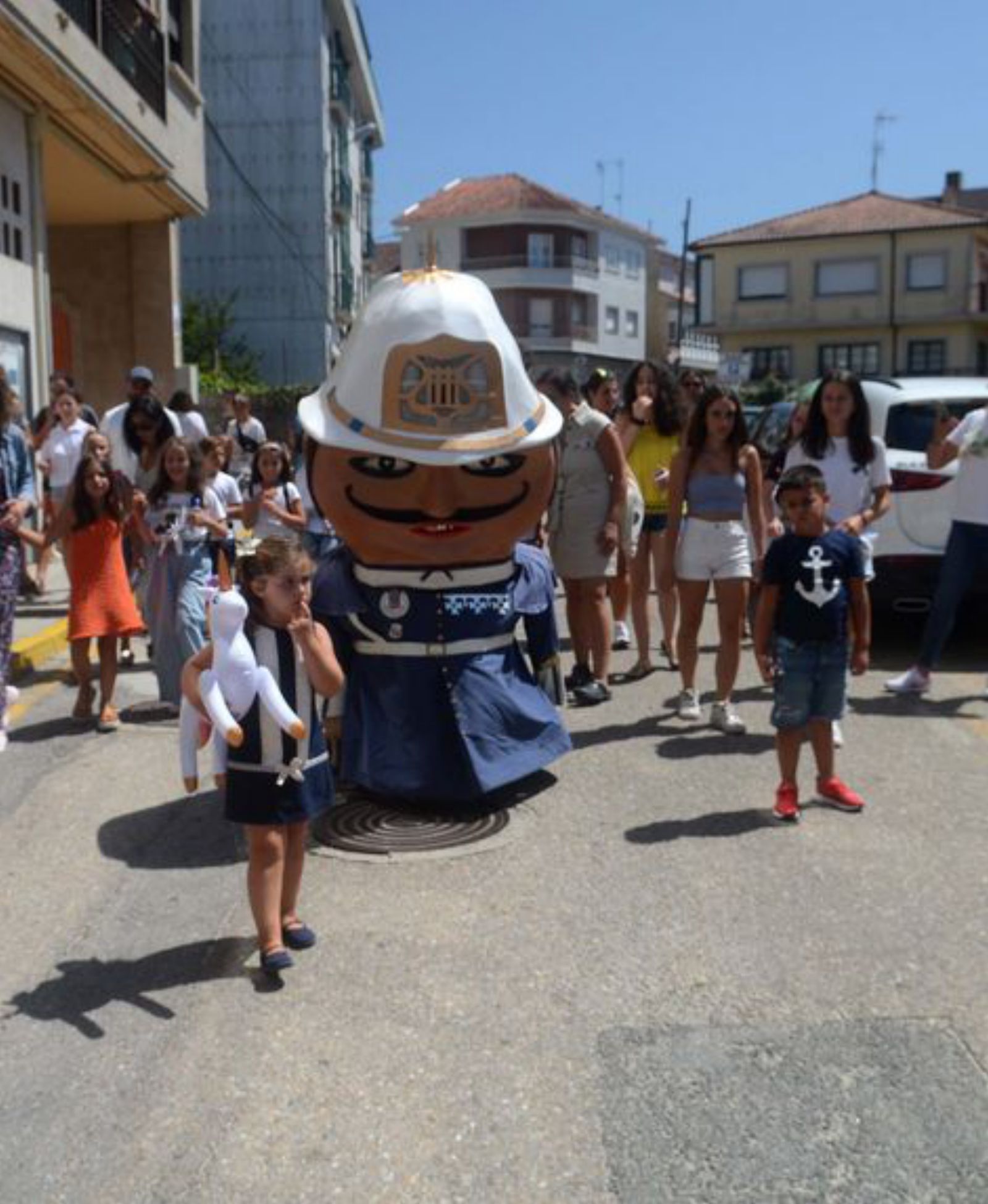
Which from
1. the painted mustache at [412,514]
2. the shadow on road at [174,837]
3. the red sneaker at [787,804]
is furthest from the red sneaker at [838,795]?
the shadow on road at [174,837]

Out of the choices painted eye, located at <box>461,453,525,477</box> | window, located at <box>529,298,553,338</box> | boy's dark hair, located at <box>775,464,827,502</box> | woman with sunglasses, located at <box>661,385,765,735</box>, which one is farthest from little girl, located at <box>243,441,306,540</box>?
window, located at <box>529,298,553,338</box>

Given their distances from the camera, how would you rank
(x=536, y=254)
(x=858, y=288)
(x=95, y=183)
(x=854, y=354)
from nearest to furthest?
(x=95, y=183) → (x=858, y=288) → (x=854, y=354) → (x=536, y=254)

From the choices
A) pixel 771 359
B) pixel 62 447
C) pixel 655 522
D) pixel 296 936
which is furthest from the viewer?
pixel 771 359

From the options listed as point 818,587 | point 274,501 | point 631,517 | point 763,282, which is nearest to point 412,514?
point 818,587

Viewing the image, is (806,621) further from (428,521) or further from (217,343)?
(217,343)

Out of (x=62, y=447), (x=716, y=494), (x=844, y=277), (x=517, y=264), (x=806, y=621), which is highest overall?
(x=517, y=264)

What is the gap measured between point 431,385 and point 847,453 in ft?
8.29

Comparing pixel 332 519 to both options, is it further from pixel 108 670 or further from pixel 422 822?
pixel 108 670

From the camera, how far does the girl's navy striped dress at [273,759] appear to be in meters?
3.93

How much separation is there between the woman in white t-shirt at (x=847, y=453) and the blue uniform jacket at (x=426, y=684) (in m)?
2.04

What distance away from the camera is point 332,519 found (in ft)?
18.0

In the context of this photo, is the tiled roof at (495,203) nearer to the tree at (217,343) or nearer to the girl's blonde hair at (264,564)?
the tree at (217,343)

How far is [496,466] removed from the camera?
5406 mm

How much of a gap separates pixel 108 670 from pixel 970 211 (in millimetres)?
56884
